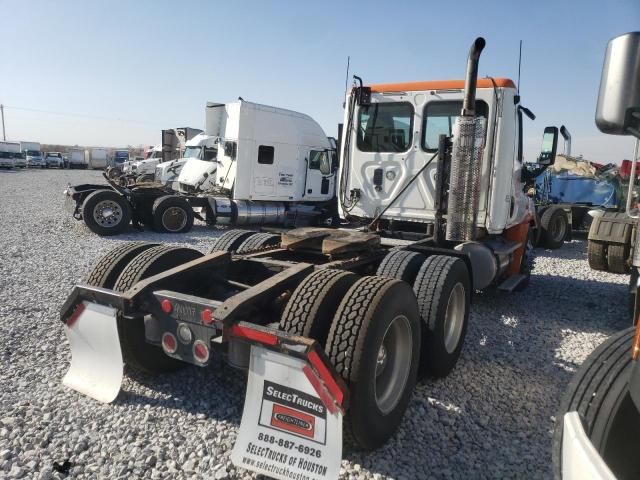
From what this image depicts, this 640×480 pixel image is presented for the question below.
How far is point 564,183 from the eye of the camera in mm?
14648

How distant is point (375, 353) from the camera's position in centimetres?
280

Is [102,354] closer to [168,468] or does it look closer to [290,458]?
[168,468]

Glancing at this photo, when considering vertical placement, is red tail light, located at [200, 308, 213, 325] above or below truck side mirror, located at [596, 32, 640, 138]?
below

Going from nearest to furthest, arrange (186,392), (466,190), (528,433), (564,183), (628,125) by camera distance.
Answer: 1. (628,125)
2. (528,433)
3. (186,392)
4. (466,190)
5. (564,183)

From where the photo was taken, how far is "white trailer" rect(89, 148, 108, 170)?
188ft

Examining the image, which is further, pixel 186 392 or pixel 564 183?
pixel 564 183

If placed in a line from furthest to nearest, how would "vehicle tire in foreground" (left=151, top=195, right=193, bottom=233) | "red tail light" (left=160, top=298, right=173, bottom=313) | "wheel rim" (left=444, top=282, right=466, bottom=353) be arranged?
"vehicle tire in foreground" (left=151, top=195, right=193, bottom=233) < "wheel rim" (left=444, top=282, right=466, bottom=353) < "red tail light" (left=160, top=298, right=173, bottom=313)

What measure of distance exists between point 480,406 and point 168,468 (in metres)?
2.28

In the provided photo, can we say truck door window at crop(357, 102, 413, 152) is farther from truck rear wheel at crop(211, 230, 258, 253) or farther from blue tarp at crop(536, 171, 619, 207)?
blue tarp at crop(536, 171, 619, 207)

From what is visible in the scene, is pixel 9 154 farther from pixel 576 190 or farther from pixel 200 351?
pixel 200 351

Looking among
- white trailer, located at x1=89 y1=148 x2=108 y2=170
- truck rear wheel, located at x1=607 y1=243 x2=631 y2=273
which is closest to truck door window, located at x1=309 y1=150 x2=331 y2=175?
truck rear wheel, located at x1=607 y1=243 x2=631 y2=273

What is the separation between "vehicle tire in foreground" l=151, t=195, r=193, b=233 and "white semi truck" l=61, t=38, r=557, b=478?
7.63 metres

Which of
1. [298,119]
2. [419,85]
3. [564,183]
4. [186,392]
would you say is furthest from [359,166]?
[564,183]

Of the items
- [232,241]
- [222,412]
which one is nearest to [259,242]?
[232,241]
